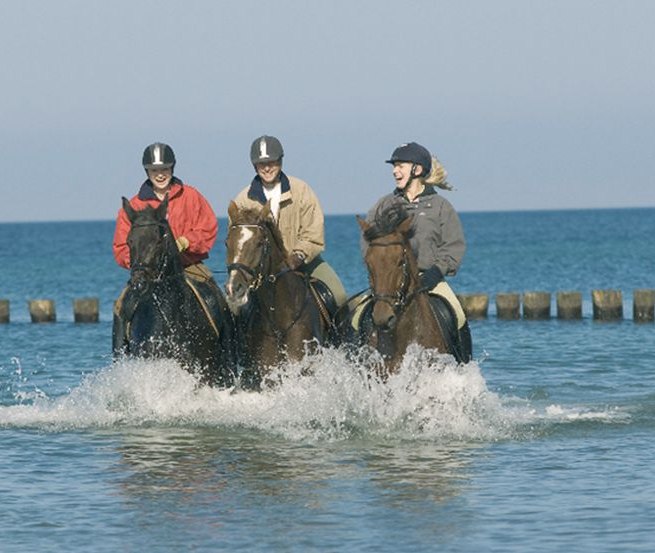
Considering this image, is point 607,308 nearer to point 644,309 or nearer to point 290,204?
point 644,309

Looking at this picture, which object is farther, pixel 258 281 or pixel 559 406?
pixel 559 406

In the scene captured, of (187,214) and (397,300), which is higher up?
(187,214)

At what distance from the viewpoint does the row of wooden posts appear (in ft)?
125

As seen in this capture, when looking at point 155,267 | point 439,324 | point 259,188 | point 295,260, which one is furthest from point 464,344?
point 155,267

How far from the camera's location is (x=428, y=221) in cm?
1545

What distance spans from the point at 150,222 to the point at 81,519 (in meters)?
3.85

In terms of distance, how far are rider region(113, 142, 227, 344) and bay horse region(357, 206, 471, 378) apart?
7.57 feet

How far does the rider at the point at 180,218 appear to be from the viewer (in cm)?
1650

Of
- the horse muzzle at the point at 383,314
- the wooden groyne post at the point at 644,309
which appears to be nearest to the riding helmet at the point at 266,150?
the horse muzzle at the point at 383,314

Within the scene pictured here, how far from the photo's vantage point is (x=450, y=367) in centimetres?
1508

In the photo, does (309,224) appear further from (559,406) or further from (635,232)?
(635,232)

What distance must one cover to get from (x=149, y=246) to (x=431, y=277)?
8.92 ft

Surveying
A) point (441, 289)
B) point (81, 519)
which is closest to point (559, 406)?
point (441, 289)

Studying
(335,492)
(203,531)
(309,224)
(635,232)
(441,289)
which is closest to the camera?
(203,531)
